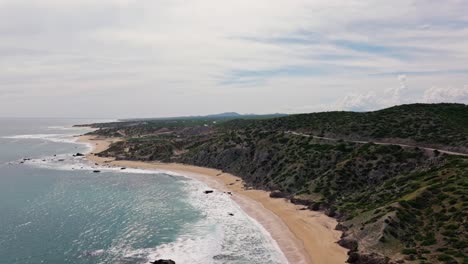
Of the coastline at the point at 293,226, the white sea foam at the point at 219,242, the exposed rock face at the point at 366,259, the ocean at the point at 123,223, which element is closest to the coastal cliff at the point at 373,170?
the exposed rock face at the point at 366,259

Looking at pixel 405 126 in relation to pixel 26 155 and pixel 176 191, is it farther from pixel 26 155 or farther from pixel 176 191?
pixel 26 155

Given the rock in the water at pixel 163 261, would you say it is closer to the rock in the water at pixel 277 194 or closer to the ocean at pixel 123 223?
the ocean at pixel 123 223

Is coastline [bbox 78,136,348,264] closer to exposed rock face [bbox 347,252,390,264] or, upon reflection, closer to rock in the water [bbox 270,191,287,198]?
exposed rock face [bbox 347,252,390,264]

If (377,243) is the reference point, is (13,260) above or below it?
below

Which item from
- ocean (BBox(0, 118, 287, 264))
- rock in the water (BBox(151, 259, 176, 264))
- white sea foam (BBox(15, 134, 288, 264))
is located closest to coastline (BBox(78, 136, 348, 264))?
white sea foam (BBox(15, 134, 288, 264))

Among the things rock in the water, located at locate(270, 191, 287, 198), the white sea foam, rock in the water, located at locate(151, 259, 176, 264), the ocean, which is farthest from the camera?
rock in the water, located at locate(270, 191, 287, 198)

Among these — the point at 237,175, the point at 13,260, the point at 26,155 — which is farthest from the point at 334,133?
the point at 26,155
